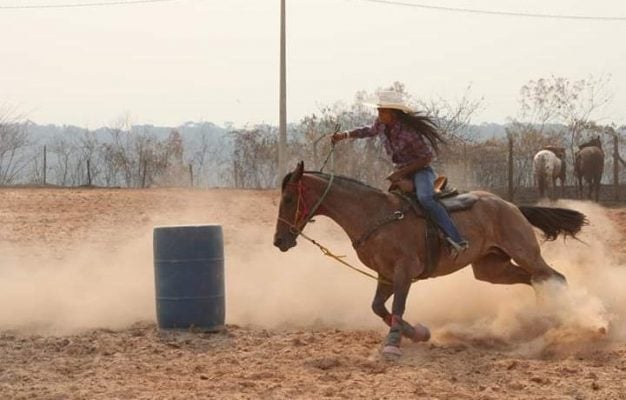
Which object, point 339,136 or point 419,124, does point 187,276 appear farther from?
point 419,124

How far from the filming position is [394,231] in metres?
9.28

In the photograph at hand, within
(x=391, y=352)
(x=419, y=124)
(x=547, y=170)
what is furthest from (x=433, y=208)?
(x=547, y=170)

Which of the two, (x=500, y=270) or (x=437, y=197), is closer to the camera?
(x=437, y=197)

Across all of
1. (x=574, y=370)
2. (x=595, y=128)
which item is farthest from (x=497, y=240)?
(x=595, y=128)

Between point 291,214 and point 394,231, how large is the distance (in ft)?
3.17

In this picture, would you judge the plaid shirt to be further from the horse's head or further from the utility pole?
the utility pole

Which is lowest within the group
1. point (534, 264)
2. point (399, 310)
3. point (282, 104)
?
point (399, 310)

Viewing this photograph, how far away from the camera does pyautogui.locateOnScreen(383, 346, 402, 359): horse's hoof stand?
873 centimetres

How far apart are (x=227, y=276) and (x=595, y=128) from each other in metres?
26.2

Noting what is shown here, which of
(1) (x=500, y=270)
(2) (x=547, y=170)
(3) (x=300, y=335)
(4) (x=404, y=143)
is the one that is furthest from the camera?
(2) (x=547, y=170)

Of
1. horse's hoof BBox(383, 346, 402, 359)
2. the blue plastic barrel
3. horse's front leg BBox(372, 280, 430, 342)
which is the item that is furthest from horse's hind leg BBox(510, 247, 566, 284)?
the blue plastic barrel

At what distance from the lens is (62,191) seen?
26.0m

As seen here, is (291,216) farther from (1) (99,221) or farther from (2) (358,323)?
(1) (99,221)

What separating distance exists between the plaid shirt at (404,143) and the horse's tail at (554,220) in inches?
67.2
